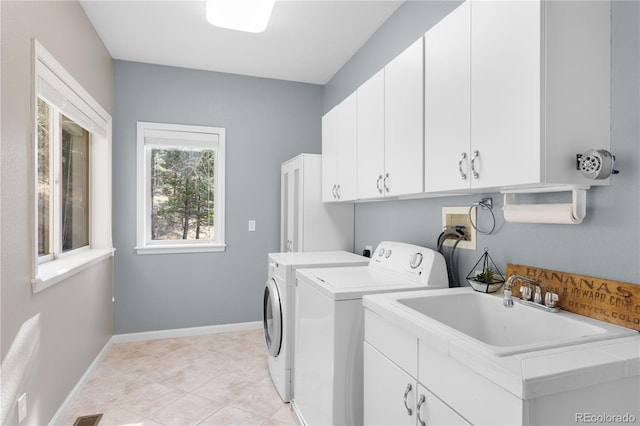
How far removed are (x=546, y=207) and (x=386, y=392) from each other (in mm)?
887

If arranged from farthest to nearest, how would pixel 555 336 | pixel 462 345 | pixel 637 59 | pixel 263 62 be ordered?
pixel 263 62 → pixel 555 336 → pixel 637 59 → pixel 462 345

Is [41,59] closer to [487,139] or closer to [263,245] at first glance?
[487,139]

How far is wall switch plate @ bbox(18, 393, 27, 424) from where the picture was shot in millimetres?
1614

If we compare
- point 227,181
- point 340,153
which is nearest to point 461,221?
point 340,153

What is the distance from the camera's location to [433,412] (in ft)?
3.56

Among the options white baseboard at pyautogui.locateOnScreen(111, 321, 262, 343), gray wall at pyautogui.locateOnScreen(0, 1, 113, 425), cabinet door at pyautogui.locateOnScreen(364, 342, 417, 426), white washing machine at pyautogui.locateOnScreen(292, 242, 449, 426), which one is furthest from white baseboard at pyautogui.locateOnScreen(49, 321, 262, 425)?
cabinet door at pyautogui.locateOnScreen(364, 342, 417, 426)

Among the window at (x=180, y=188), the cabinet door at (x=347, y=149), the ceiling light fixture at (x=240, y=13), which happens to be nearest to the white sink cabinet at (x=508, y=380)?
the cabinet door at (x=347, y=149)

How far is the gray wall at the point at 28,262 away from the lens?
1.52 m

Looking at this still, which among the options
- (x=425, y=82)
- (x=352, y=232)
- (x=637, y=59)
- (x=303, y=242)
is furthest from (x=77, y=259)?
(x=637, y=59)

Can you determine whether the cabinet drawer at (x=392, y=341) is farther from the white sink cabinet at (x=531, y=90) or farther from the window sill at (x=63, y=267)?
the window sill at (x=63, y=267)

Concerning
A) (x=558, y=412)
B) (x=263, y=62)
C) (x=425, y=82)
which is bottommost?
(x=558, y=412)

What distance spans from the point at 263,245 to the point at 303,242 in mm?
920

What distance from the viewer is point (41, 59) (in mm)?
1840

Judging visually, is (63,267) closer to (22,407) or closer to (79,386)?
(22,407)
